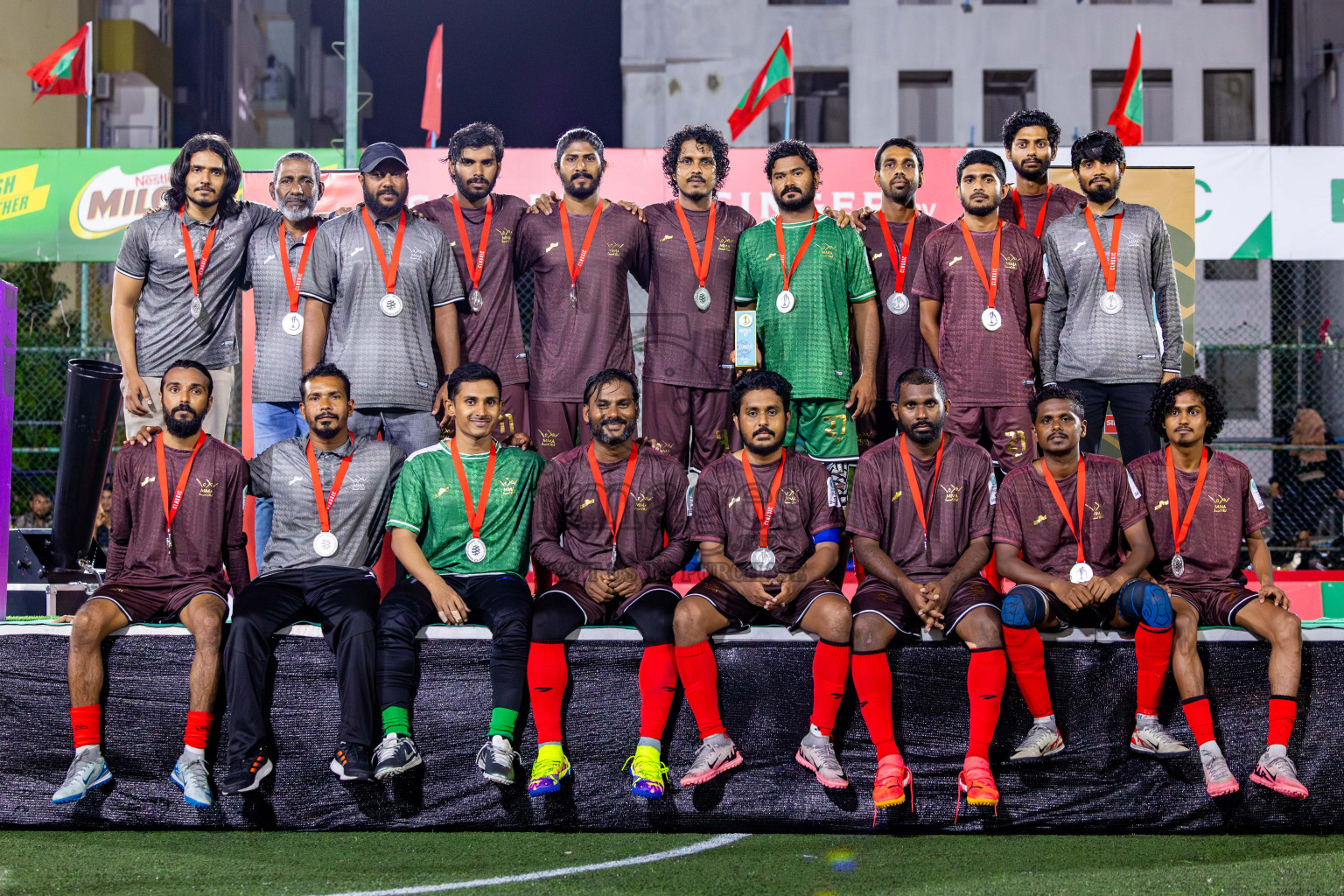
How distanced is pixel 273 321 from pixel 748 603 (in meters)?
2.61

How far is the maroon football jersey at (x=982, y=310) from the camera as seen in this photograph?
527 centimetres

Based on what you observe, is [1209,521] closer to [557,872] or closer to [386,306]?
[557,872]

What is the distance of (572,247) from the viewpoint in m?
5.52

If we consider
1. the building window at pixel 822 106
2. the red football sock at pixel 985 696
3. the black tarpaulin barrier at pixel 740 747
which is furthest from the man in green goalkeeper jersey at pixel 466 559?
the building window at pixel 822 106

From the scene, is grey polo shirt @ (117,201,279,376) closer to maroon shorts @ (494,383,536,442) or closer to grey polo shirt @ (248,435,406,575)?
grey polo shirt @ (248,435,406,575)

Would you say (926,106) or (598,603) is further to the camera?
(926,106)

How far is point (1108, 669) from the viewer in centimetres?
430

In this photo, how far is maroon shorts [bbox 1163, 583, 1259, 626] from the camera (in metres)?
4.40

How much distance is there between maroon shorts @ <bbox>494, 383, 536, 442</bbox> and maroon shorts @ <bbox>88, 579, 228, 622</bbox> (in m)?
1.44

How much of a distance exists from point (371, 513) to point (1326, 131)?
68.2ft

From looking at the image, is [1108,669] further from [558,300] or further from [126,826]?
[126,826]

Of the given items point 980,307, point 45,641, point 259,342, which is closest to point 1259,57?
point 980,307

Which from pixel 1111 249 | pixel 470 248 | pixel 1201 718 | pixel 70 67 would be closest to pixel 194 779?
pixel 470 248

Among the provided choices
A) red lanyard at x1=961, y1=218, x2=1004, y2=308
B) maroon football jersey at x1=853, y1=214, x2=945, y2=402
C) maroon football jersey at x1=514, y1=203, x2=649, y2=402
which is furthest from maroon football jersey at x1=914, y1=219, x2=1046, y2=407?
maroon football jersey at x1=514, y1=203, x2=649, y2=402
